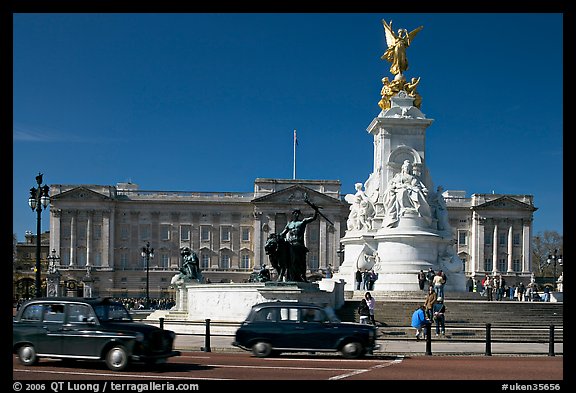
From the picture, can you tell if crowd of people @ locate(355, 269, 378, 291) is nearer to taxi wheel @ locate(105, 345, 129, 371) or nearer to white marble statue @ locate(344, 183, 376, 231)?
white marble statue @ locate(344, 183, 376, 231)

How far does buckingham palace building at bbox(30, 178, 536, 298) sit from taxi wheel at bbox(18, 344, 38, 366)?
319ft

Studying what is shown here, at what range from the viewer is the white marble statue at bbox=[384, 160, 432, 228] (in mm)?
44000

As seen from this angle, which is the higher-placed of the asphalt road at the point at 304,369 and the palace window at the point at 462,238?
the palace window at the point at 462,238

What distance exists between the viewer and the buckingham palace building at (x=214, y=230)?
11575 centimetres

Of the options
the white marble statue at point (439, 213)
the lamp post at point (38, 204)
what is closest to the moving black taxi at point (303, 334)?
the lamp post at point (38, 204)

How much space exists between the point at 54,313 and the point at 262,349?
5252 mm

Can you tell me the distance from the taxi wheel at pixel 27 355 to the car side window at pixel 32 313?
2.13ft

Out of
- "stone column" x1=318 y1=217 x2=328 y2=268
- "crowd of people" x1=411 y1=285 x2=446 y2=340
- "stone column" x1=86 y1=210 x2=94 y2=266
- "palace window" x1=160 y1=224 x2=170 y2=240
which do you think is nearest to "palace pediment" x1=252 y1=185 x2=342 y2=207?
"stone column" x1=318 y1=217 x2=328 y2=268

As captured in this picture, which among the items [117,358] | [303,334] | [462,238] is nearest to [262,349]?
[303,334]

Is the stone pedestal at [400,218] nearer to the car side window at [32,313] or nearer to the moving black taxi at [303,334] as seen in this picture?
the moving black taxi at [303,334]

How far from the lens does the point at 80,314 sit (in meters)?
17.9

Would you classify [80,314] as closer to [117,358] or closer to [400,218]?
[117,358]
